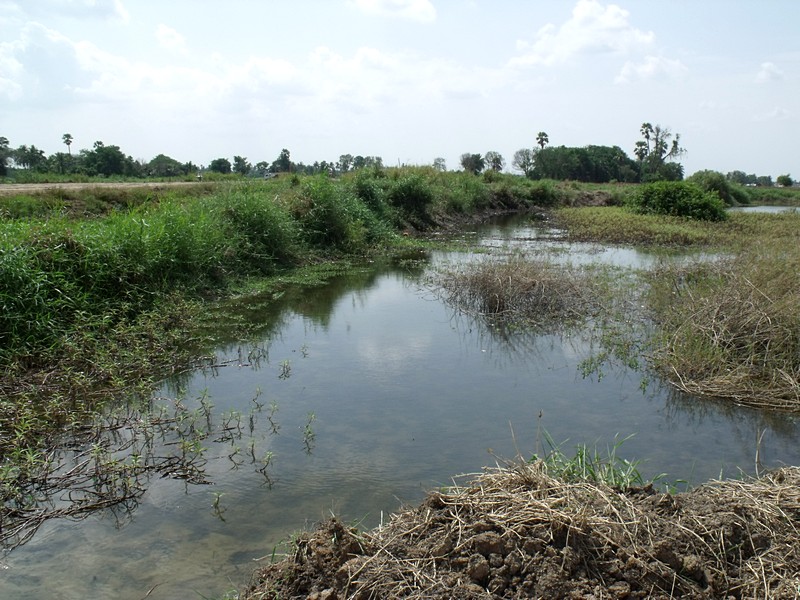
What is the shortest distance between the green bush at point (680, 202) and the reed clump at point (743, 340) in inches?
553

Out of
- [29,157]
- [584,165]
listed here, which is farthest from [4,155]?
[584,165]

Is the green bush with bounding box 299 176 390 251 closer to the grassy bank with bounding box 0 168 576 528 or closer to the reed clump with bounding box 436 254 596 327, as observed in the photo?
the grassy bank with bounding box 0 168 576 528

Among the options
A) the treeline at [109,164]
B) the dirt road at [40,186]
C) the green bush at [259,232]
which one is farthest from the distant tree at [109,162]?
the green bush at [259,232]

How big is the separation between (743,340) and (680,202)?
16.6 meters

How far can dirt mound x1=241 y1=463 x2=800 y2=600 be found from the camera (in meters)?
2.74

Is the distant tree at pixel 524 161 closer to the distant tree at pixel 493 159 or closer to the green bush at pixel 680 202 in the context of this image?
the distant tree at pixel 493 159

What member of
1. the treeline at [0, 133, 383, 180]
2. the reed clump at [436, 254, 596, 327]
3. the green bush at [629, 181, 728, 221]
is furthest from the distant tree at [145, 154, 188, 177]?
the reed clump at [436, 254, 596, 327]

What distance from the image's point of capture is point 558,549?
2.86 meters

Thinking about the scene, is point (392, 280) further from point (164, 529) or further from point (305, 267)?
point (164, 529)

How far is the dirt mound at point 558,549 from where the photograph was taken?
2.74 metres

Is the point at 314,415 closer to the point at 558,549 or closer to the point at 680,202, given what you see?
the point at 558,549

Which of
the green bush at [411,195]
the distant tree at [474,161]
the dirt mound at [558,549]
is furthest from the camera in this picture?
the distant tree at [474,161]

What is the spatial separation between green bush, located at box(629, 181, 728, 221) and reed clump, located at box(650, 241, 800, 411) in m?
14.0

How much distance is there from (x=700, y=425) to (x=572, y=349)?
7.12 ft
